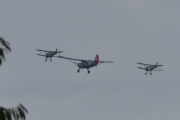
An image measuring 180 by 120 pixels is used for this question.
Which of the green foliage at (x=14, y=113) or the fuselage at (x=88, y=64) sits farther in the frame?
the fuselage at (x=88, y=64)

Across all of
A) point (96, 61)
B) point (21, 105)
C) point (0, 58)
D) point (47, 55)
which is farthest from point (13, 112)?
point (47, 55)

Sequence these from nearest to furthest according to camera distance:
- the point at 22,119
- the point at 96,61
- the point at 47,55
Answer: the point at 22,119, the point at 96,61, the point at 47,55

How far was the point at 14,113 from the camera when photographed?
5.34 meters

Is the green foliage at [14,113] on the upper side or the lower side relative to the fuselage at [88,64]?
upper

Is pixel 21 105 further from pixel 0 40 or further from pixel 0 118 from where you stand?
pixel 0 40

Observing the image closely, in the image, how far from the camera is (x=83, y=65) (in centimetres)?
9550

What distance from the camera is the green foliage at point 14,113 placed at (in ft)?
17.1

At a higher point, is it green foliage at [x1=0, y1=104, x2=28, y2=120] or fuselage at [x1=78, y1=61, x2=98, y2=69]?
green foliage at [x1=0, y1=104, x2=28, y2=120]

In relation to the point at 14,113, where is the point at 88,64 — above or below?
below

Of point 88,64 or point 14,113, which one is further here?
point 88,64

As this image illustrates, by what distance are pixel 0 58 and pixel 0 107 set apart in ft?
1.95

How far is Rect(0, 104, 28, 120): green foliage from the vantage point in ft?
17.1

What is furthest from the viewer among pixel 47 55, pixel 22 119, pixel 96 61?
pixel 47 55

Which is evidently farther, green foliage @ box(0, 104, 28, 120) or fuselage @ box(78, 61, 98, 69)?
fuselage @ box(78, 61, 98, 69)
